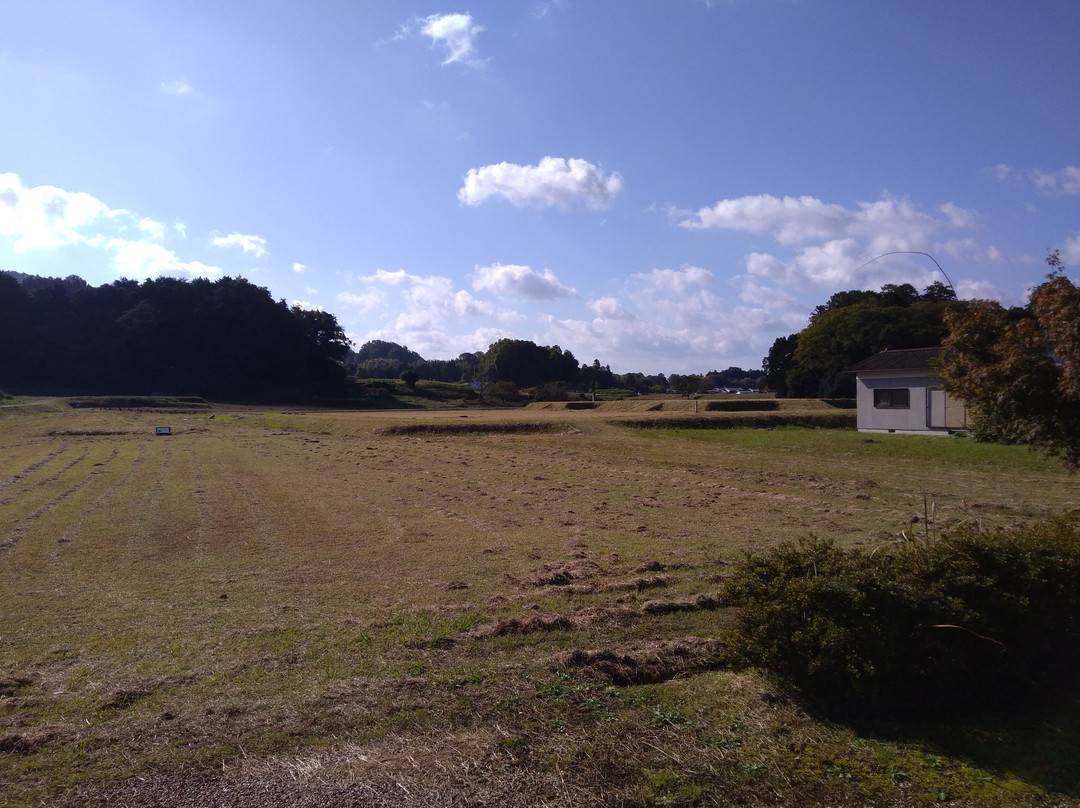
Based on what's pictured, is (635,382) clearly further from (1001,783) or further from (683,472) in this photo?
(1001,783)

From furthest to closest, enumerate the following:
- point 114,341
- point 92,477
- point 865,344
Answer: point 114,341 → point 865,344 → point 92,477

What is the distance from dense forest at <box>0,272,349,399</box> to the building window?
74157 mm

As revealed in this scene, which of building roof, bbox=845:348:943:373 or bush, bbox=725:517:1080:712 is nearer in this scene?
bush, bbox=725:517:1080:712

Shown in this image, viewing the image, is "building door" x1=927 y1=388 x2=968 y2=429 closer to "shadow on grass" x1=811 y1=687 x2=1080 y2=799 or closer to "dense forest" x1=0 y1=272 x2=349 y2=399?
"shadow on grass" x1=811 y1=687 x2=1080 y2=799

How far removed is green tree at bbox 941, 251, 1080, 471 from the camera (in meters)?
8.97

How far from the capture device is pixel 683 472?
23359 millimetres

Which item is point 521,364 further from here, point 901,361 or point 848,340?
point 901,361

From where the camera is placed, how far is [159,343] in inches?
3688

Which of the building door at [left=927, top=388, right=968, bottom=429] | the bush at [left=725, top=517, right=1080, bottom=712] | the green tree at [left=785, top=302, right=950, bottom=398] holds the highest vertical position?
the green tree at [left=785, top=302, right=950, bottom=398]

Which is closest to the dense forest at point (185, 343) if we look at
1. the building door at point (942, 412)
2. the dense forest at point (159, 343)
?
the dense forest at point (159, 343)

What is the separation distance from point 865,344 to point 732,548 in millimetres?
58713

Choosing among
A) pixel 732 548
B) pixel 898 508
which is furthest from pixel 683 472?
pixel 732 548

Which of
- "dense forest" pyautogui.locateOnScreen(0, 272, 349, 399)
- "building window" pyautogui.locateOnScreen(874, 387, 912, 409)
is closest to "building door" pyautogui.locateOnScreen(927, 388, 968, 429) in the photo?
"building window" pyautogui.locateOnScreen(874, 387, 912, 409)

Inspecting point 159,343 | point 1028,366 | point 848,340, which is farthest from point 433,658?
point 159,343
